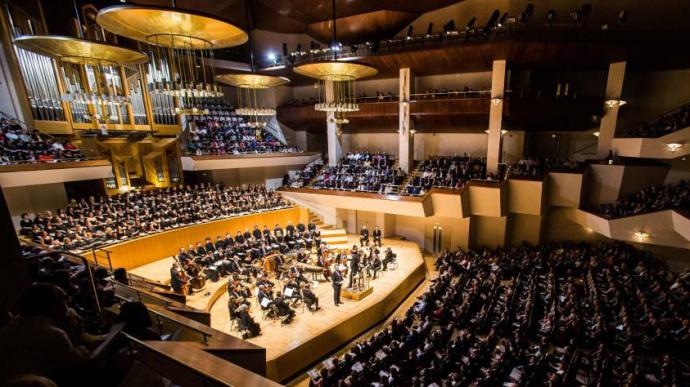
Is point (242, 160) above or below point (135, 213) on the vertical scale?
above

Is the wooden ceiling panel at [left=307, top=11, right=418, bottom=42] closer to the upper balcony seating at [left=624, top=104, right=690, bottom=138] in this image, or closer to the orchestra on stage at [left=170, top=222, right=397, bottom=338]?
the orchestra on stage at [left=170, top=222, right=397, bottom=338]

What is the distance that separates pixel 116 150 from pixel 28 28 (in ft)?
16.1

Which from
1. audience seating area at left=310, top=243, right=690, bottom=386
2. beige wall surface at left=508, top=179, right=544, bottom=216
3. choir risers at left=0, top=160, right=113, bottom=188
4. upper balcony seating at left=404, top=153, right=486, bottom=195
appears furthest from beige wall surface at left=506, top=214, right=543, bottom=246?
choir risers at left=0, top=160, right=113, bottom=188

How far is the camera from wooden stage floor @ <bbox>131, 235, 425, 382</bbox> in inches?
250

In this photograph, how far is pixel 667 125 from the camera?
31.7ft

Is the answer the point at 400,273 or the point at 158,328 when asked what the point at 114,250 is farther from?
the point at 400,273

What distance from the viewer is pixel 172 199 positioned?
1145 cm

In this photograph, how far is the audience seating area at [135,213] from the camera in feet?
26.6

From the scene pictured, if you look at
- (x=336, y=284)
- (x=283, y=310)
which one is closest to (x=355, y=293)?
(x=336, y=284)

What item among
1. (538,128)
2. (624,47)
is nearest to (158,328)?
(624,47)

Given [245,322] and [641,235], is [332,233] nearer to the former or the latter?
[245,322]

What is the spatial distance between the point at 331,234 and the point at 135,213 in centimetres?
677

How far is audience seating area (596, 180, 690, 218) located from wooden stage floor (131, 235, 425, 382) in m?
6.39

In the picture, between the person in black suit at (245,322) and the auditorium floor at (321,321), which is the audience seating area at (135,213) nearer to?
the auditorium floor at (321,321)
